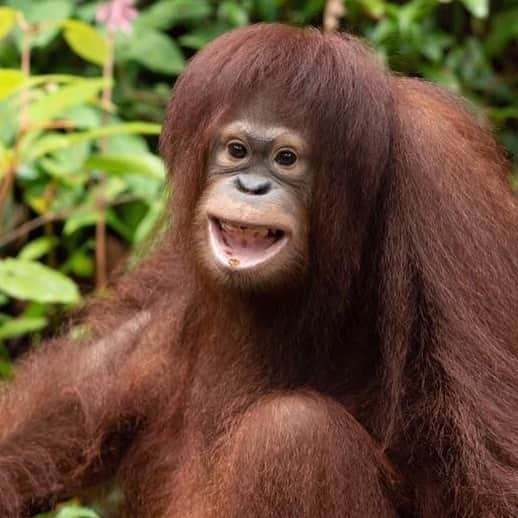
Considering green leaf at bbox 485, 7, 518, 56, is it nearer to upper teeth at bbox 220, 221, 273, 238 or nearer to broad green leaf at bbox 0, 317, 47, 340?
broad green leaf at bbox 0, 317, 47, 340

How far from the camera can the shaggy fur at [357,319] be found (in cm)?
349

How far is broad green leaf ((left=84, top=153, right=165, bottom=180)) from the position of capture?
486cm

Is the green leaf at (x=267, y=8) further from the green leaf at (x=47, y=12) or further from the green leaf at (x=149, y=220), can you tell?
the green leaf at (x=149, y=220)

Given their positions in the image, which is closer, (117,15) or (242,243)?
(242,243)

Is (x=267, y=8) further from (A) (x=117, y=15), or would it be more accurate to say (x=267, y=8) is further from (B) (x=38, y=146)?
(B) (x=38, y=146)

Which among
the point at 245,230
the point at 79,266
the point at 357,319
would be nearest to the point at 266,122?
the point at 245,230

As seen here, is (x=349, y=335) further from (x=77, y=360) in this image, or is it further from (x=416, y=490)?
(x=77, y=360)

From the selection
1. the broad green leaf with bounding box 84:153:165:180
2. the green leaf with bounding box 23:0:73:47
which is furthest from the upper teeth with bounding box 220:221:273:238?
the green leaf with bounding box 23:0:73:47

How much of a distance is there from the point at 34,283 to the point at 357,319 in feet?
4.34

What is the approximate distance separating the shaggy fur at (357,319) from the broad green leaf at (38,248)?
123 cm

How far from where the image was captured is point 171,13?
586 centimetres

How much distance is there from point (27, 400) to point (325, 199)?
1201mm

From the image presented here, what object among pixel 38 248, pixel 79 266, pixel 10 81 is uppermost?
pixel 10 81

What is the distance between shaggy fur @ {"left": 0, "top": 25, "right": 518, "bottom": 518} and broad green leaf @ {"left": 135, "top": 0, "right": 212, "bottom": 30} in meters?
1.97
